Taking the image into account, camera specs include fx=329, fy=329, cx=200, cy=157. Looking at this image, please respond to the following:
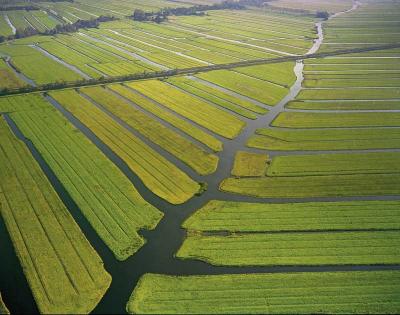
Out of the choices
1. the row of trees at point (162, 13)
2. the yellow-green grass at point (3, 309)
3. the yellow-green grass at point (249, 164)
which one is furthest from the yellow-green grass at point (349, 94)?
the row of trees at point (162, 13)

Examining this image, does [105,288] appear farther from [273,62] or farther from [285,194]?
[273,62]

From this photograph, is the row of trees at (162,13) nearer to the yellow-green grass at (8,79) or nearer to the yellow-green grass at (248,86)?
the yellow-green grass at (248,86)

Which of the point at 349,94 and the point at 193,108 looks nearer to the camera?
the point at 193,108

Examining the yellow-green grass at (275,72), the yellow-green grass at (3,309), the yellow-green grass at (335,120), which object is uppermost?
the yellow-green grass at (275,72)

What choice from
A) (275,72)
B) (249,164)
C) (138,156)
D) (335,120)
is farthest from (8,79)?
(335,120)

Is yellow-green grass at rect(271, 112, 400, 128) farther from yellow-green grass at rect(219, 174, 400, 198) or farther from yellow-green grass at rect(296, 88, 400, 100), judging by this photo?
yellow-green grass at rect(219, 174, 400, 198)

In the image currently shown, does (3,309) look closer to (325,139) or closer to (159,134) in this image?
(159,134)
